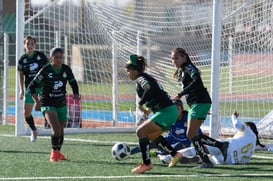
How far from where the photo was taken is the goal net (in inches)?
619

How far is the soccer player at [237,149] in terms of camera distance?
12.1 m

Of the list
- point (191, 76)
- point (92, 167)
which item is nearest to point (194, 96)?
point (191, 76)

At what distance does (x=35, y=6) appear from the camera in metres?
18.3

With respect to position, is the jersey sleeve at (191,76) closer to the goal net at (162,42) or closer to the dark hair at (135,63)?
the dark hair at (135,63)

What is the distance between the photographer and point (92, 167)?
11.5 m

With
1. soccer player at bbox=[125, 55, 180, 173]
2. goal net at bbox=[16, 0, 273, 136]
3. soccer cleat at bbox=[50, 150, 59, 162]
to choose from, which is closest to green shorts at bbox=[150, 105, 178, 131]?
soccer player at bbox=[125, 55, 180, 173]

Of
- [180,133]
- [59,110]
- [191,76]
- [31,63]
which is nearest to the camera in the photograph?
[191,76]

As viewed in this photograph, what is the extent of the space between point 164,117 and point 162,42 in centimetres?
674

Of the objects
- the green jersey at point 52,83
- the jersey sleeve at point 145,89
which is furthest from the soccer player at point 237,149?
the green jersey at point 52,83

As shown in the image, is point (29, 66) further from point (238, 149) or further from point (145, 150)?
point (238, 149)

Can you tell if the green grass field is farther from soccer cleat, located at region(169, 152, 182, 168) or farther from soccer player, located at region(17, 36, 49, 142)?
soccer player, located at region(17, 36, 49, 142)

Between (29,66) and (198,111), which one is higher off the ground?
(29,66)

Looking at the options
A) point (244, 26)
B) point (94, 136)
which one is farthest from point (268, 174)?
point (94, 136)

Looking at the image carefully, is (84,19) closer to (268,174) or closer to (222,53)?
(222,53)
